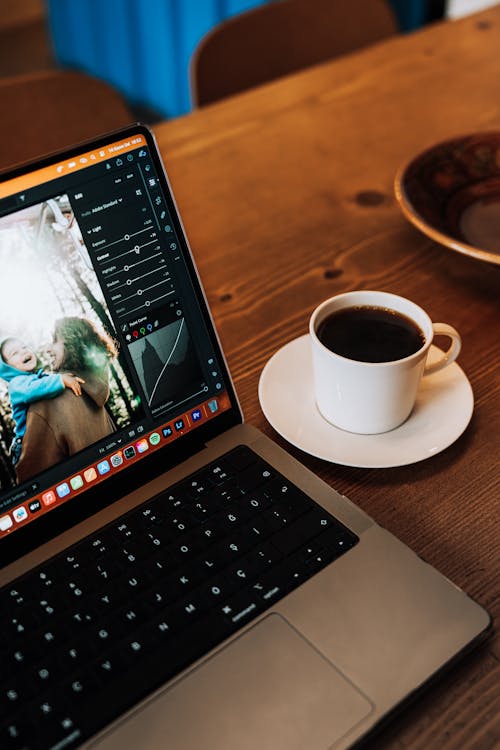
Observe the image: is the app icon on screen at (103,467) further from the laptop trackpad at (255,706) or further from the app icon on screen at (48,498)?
the laptop trackpad at (255,706)

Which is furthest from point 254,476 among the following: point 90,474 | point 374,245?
point 374,245

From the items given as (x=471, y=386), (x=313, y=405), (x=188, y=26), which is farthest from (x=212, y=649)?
(x=188, y=26)

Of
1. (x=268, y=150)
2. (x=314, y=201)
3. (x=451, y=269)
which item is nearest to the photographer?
(x=451, y=269)

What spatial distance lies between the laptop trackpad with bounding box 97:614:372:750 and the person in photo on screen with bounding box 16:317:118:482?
0.19m

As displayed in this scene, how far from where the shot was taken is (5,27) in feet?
13.7

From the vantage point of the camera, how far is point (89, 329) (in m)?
0.56

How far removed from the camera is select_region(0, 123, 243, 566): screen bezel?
21.6 inches

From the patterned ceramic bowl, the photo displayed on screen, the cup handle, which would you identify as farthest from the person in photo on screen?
the patterned ceramic bowl

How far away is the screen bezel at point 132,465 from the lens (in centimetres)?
55

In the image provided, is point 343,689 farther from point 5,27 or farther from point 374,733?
point 5,27

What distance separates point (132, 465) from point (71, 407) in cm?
7

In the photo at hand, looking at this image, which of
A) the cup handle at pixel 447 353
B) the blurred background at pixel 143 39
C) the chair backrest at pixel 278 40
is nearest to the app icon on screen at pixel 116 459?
the cup handle at pixel 447 353

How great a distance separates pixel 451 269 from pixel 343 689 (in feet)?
1.67

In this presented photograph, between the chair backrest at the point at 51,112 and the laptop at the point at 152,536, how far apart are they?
68 cm
